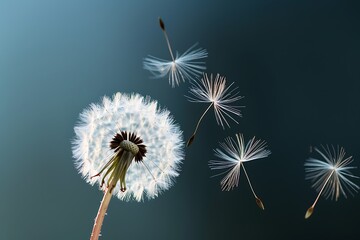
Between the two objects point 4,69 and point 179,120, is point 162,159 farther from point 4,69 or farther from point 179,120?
point 4,69

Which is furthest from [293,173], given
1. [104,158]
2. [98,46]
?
[98,46]

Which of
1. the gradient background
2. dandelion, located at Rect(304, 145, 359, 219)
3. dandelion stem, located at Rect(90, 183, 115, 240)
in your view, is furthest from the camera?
the gradient background

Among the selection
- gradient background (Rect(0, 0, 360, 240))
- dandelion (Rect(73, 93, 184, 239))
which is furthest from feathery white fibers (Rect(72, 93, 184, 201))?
gradient background (Rect(0, 0, 360, 240))

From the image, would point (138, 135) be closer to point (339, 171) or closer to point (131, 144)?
point (131, 144)

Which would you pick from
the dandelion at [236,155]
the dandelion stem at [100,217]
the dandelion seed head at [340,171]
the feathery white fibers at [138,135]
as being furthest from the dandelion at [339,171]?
the dandelion stem at [100,217]

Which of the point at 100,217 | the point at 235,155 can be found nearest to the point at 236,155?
the point at 235,155

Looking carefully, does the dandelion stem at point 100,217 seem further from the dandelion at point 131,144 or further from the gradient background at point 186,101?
the gradient background at point 186,101

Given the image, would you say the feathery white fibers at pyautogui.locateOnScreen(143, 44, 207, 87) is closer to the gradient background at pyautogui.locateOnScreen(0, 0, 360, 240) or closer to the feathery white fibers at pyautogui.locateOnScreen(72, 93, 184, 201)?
the gradient background at pyautogui.locateOnScreen(0, 0, 360, 240)
